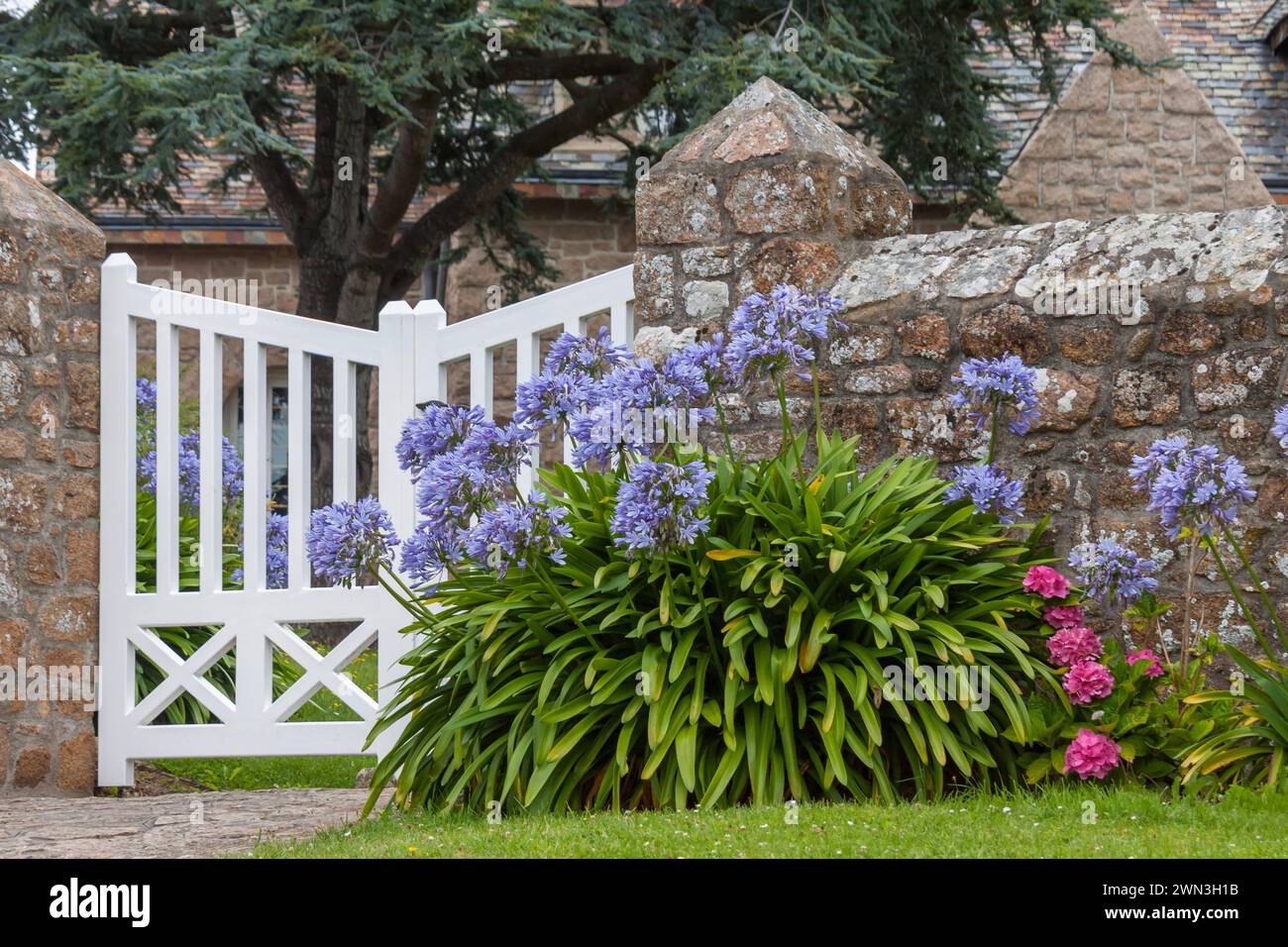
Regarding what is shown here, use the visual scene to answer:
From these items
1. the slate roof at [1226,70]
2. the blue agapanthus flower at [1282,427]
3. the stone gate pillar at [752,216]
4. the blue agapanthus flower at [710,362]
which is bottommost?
the blue agapanthus flower at [1282,427]

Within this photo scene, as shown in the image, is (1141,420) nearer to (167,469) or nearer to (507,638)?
(507,638)

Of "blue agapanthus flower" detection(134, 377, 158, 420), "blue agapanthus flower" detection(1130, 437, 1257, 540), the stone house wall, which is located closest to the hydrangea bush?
"blue agapanthus flower" detection(1130, 437, 1257, 540)

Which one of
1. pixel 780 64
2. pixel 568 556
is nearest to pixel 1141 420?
pixel 568 556

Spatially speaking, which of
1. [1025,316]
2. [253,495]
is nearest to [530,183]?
[253,495]

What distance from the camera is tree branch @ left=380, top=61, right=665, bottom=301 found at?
40.4 ft

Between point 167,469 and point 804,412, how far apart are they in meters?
2.55

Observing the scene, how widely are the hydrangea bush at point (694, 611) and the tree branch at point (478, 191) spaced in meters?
7.92

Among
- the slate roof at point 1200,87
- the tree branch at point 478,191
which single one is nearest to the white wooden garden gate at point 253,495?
the tree branch at point 478,191

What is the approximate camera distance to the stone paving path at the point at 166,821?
14.5ft

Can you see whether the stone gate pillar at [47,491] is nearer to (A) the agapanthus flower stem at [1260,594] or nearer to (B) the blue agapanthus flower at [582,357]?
(B) the blue agapanthus flower at [582,357]

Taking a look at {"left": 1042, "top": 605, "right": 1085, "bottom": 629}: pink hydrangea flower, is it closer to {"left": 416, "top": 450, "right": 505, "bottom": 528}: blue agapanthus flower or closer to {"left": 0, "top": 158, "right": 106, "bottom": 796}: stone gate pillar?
{"left": 416, "top": 450, "right": 505, "bottom": 528}: blue agapanthus flower

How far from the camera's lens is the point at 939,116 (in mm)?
13125

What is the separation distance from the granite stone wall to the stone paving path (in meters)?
2.06

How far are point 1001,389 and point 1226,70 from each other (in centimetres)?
1208
